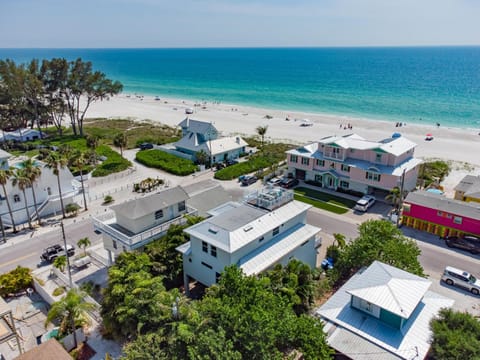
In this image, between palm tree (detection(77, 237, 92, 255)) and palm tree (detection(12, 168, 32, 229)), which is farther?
palm tree (detection(12, 168, 32, 229))

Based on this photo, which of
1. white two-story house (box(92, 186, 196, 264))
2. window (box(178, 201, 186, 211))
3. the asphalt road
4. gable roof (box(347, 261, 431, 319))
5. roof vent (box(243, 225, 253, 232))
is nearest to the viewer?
gable roof (box(347, 261, 431, 319))

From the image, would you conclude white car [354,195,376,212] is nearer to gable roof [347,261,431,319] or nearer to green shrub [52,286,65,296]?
gable roof [347,261,431,319]

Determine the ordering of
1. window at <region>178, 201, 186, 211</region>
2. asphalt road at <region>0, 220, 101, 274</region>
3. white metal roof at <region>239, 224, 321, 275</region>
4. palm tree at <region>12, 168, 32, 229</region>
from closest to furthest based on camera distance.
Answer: white metal roof at <region>239, 224, 321, 275</region> → asphalt road at <region>0, 220, 101, 274</region> → window at <region>178, 201, 186, 211</region> → palm tree at <region>12, 168, 32, 229</region>

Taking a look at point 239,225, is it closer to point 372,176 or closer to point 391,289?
point 391,289

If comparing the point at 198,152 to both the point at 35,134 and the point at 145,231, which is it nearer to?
the point at 145,231

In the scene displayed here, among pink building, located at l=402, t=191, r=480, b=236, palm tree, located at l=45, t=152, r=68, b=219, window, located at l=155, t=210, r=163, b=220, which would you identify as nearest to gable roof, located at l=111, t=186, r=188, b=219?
window, located at l=155, t=210, r=163, b=220

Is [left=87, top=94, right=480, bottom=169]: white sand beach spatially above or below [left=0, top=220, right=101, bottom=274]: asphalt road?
above

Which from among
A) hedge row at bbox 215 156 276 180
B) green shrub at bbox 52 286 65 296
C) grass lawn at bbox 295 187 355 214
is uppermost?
hedge row at bbox 215 156 276 180

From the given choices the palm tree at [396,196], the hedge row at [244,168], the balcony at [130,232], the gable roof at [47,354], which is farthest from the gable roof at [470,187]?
the gable roof at [47,354]
